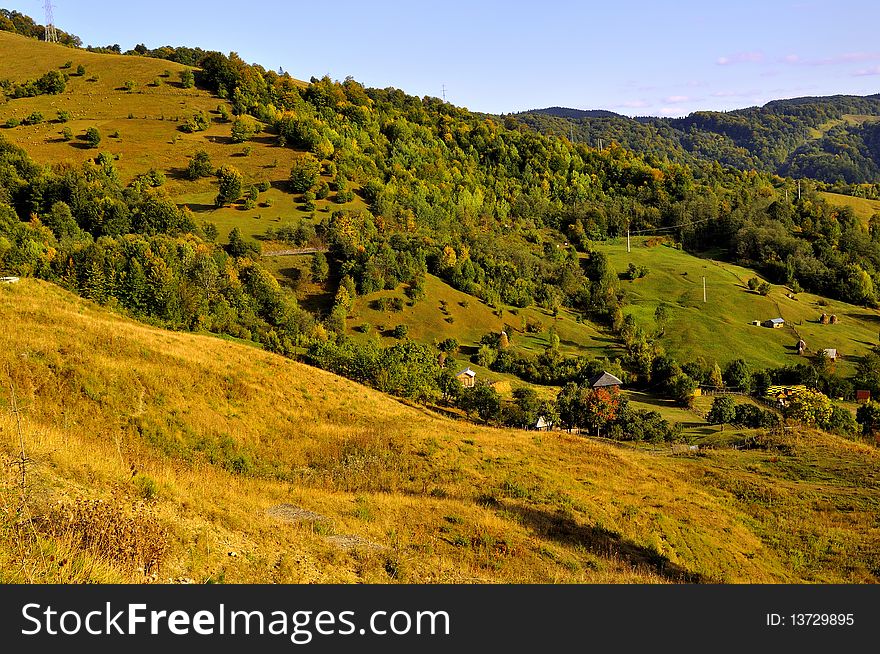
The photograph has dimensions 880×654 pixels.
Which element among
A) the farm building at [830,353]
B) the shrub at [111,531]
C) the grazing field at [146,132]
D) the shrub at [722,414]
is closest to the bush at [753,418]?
the shrub at [722,414]

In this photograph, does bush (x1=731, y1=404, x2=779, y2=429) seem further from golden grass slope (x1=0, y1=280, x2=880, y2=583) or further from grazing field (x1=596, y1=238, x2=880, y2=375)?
grazing field (x1=596, y1=238, x2=880, y2=375)

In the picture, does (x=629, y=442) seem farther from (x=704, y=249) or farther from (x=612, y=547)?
(x=704, y=249)

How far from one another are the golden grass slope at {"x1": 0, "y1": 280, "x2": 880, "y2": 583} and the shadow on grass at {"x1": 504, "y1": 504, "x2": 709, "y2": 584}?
0.08 metres

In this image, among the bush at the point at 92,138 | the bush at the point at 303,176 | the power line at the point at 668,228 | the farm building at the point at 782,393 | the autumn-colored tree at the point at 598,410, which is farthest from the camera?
the power line at the point at 668,228

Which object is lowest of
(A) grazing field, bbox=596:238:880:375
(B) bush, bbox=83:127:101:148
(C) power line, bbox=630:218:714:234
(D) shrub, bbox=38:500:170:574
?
(A) grazing field, bbox=596:238:880:375

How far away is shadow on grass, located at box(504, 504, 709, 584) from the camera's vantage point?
15234mm

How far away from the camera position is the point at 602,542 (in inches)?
656

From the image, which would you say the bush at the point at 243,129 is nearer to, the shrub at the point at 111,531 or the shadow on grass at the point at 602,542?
the shadow on grass at the point at 602,542

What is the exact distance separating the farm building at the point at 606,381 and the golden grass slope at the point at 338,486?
35632 millimetres

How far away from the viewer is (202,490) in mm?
13180

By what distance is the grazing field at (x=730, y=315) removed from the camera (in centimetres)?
8862

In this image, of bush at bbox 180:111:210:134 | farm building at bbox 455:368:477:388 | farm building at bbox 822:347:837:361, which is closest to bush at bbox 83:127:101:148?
bush at bbox 180:111:210:134

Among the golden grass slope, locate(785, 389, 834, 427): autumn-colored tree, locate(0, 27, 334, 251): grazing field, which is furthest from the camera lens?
locate(0, 27, 334, 251): grazing field

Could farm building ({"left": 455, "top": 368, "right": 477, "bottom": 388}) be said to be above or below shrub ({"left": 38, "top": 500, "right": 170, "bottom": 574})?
below
